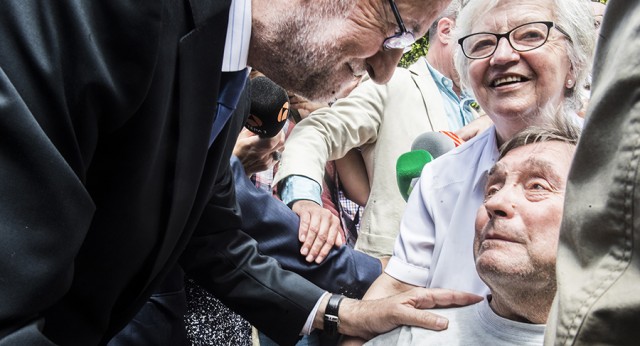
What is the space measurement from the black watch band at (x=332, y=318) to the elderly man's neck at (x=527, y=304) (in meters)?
0.66

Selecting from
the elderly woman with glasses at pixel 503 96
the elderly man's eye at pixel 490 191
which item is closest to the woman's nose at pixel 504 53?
the elderly woman with glasses at pixel 503 96

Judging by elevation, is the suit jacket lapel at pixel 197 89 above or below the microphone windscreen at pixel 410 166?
above

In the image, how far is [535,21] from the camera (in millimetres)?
2463

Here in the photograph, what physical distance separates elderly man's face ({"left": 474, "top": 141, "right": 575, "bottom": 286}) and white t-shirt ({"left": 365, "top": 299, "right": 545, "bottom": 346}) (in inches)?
5.4

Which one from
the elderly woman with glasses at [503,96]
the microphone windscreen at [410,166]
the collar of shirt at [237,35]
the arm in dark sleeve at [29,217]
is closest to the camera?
the arm in dark sleeve at [29,217]

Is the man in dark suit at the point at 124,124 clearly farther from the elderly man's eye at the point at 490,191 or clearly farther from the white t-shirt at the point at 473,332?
the elderly man's eye at the point at 490,191

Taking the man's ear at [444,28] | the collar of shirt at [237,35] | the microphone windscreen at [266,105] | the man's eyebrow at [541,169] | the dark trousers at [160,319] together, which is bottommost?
the dark trousers at [160,319]

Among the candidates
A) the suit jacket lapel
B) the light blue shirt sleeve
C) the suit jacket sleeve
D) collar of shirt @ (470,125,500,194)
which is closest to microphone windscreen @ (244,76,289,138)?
the light blue shirt sleeve

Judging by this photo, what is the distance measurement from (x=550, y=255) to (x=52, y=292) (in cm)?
124

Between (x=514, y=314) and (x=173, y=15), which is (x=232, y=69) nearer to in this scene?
(x=173, y=15)

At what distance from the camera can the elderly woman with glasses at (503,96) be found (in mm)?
2439

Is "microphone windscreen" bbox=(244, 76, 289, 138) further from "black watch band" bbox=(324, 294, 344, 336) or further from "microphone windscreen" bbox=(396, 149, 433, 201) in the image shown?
"black watch band" bbox=(324, 294, 344, 336)

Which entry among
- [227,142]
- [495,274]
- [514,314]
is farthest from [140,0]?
[514,314]

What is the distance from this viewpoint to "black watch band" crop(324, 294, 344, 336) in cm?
250
